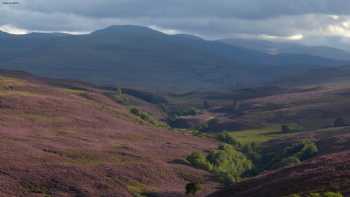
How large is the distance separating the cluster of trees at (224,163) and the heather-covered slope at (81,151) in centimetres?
290

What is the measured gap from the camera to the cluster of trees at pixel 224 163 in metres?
100

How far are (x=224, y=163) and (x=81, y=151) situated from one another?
2616cm

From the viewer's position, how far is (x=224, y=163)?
109062mm

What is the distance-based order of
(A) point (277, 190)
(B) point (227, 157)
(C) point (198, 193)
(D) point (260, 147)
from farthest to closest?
(D) point (260, 147) → (B) point (227, 157) → (C) point (198, 193) → (A) point (277, 190)

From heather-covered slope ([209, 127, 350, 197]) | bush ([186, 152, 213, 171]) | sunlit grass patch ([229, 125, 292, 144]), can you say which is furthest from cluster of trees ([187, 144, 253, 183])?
sunlit grass patch ([229, 125, 292, 144])

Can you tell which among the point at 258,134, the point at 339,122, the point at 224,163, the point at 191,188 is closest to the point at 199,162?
the point at 224,163

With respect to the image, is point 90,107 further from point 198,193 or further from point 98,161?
point 198,193

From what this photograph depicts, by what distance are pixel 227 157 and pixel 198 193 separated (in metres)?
35.4

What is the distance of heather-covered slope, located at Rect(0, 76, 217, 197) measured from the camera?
73562 millimetres

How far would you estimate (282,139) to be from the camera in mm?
148000

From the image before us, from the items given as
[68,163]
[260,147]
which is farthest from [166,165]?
[260,147]

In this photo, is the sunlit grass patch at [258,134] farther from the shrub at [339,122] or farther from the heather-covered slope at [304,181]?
the heather-covered slope at [304,181]

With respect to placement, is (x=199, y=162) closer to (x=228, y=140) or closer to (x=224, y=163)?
(x=224, y=163)

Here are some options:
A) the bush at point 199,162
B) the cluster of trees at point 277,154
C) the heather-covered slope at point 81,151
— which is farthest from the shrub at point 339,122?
the bush at point 199,162
